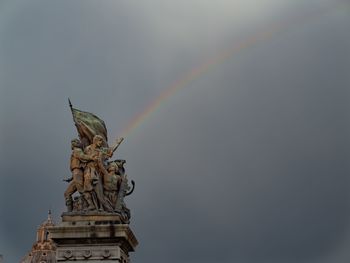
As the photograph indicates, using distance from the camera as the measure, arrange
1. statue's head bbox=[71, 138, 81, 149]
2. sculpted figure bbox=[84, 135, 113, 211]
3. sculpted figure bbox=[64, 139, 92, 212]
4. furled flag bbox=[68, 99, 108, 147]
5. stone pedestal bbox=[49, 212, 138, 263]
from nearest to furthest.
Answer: stone pedestal bbox=[49, 212, 138, 263], sculpted figure bbox=[84, 135, 113, 211], sculpted figure bbox=[64, 139, 92, 212], statue's head bbox=[71, 138, 81, 149], furled flag bbox=[68, 99, 108, 147]

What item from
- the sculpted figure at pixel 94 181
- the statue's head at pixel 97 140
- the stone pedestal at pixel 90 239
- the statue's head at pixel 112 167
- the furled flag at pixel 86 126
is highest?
the furled flag at pixel 86 126

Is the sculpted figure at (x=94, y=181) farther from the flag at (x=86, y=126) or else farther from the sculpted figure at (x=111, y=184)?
the flag at (x=86, y=126)

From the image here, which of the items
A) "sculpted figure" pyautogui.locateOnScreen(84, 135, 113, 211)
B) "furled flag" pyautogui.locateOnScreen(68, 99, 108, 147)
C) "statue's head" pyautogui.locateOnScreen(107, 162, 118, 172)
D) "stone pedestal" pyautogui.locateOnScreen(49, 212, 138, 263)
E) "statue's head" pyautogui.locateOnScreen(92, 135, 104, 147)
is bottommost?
"stone pedestal" pyautogui.locateOnScreen(49, 212, 138, 263)

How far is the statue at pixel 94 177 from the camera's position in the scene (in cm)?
1936

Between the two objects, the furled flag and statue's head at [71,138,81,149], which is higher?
the furled flag

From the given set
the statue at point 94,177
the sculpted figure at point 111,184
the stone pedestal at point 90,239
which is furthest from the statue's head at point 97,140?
the stone pedestal at point 90,239

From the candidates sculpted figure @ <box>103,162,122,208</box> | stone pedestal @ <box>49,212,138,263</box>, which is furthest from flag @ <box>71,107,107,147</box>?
stone pedestal @ <box>49,212,138,263</box>

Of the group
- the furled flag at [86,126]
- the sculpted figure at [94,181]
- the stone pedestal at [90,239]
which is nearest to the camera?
the stone pedestal at [90,239]

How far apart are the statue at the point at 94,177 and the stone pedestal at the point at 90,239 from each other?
0.57 meters

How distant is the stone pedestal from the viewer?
1847 cm

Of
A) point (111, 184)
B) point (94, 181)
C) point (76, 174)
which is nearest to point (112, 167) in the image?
point (111, 184)

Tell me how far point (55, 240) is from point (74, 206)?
4.28ft

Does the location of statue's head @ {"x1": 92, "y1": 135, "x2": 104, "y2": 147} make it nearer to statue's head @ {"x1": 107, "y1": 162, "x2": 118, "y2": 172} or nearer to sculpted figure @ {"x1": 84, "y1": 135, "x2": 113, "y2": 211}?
sculpted figure @ {"x1": 84, "y1": 135, "x2": 113, "y2": 211}

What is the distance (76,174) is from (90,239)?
2.21 meters
